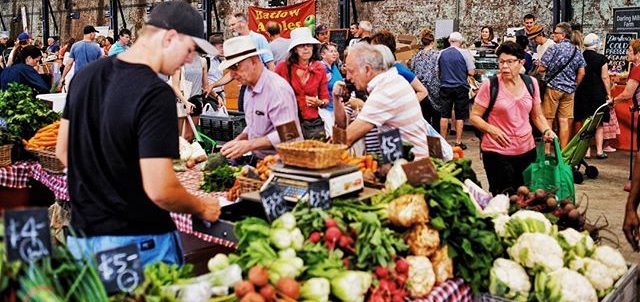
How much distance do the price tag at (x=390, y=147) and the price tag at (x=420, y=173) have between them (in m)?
0.62

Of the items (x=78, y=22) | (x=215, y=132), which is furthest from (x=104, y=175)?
(x=78, y=22)

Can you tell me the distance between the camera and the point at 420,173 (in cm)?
324

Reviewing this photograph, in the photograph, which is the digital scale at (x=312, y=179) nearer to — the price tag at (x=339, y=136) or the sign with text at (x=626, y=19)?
the price tag at (x=339, y=136)

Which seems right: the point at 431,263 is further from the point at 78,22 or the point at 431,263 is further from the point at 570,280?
the point at 78,22

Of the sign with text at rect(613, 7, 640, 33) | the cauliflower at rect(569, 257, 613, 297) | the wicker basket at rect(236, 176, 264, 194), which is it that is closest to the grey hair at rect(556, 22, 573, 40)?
the sign with text at rect(613, 7, 640, 33)

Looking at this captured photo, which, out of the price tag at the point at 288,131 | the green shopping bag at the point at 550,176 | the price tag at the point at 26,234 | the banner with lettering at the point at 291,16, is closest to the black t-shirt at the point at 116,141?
the price tag at the point at 26,234

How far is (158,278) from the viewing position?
Answer: 98.0 inches

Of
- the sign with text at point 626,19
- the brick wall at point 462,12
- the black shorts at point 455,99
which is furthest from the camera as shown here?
the brick wall at point 462,12

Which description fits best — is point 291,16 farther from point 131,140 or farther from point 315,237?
point 131,140

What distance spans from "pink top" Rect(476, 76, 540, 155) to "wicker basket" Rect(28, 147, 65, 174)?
122 inches

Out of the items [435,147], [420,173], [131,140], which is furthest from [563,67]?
[131,140]

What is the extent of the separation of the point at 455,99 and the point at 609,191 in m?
3.01

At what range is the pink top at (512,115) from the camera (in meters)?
5.33

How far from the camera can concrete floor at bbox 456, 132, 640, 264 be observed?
20.7 ft
